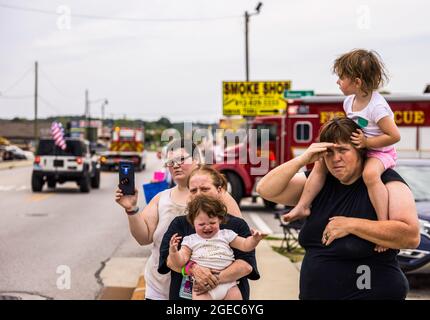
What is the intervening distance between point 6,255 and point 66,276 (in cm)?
297

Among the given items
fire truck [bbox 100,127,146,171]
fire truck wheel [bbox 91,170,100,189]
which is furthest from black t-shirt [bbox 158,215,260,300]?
fire truck [bbox 100,127,146,171]

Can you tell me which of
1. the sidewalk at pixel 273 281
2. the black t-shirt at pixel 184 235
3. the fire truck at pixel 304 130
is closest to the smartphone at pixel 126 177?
the black t-shirt at pixel 184 235

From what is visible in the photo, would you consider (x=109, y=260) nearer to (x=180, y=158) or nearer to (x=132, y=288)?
(x=132, y=288)

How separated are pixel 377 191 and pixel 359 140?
25 centimetres

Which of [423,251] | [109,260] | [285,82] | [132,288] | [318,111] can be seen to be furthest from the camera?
[285,82]

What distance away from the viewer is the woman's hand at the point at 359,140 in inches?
121

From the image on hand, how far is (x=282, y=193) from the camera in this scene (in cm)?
328

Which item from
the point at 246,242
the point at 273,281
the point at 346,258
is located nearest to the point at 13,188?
the point at 273,281

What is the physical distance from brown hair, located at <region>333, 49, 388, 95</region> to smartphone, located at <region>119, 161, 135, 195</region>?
1.19 meters

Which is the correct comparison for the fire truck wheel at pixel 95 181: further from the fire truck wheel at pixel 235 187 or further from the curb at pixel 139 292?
the curb at pixel 139 292

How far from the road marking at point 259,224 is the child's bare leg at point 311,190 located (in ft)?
33.9

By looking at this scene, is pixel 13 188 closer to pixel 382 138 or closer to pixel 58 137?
pixel 58 137

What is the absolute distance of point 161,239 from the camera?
3881 mm
